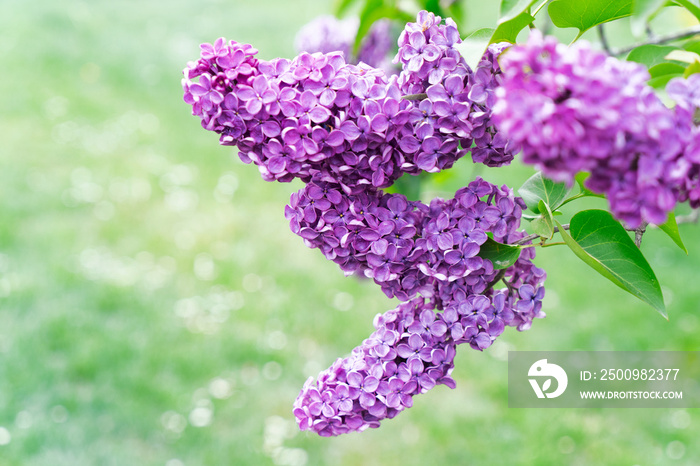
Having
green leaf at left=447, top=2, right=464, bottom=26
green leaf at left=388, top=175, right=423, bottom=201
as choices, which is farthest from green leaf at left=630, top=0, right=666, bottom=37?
green leaf at left=447, top=2, right=464, bottom=26

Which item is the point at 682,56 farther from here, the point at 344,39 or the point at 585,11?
the point at 344,39

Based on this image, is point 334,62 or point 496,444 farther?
point 496,444

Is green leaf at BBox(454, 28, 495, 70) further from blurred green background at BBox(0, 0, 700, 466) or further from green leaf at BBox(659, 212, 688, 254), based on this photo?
blurred green background at BBox(0, 0, 700, 466)

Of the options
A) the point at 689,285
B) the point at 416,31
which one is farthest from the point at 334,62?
the point at 689,285

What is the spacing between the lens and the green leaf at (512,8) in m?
0.55

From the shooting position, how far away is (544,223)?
0.63m

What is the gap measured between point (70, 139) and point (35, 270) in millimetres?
1486

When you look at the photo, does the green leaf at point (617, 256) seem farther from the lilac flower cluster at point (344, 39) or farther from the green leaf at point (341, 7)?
the lilac flower cluster at point (344, 39)

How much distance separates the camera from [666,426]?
2596mm

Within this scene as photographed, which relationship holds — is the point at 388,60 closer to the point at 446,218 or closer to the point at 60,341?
the point at 446,218

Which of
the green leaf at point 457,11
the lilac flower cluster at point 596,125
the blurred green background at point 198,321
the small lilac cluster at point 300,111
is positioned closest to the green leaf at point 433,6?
the green leaf at point 457,11

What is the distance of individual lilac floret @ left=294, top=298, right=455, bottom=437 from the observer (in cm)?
66

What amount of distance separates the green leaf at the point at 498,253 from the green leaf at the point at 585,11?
0.74 ft

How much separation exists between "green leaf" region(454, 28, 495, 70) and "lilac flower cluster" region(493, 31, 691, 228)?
0.45 ft
